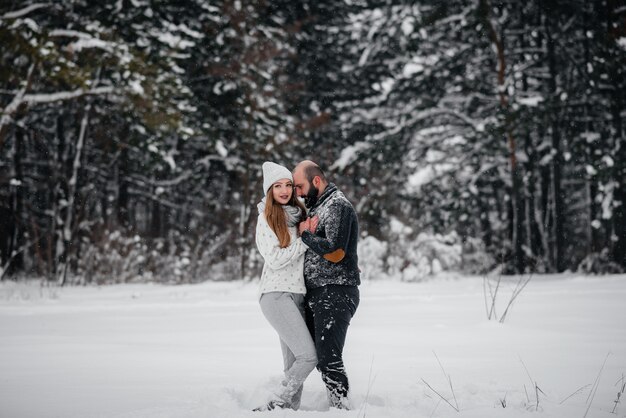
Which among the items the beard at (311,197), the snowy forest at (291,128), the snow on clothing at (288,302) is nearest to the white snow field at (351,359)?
the snow on clothing at (288,302)

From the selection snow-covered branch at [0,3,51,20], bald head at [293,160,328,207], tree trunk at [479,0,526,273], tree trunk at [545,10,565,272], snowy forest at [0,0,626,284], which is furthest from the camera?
tree trunk at [479,0,526,273]

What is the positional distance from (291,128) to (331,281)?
15.0 metres

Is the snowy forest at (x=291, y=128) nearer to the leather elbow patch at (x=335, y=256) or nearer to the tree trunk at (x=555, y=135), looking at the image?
the tree trunk at (x=555, y=135)

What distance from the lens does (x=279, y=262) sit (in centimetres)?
352

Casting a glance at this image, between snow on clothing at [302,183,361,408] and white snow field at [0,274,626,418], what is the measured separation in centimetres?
24

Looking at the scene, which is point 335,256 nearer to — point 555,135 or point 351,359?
point 351,359

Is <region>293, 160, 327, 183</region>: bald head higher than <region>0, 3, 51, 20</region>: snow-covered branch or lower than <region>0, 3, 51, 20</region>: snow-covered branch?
lower

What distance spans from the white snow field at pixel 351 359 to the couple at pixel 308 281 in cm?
24

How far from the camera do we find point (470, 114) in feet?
58.1

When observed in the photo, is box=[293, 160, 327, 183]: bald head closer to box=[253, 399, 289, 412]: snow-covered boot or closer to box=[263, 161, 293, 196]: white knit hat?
box=[263, 161, 293, 196]: white knit hat

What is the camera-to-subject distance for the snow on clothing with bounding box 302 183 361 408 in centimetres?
347

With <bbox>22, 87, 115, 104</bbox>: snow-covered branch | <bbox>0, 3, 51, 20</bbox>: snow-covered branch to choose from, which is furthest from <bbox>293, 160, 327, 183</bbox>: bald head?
<bbox>22, 87, 115, 104</bbox>: snow-covered branch

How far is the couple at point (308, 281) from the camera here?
11.4 ft

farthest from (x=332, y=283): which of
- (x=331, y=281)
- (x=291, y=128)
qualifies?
(x=291, y=128)
